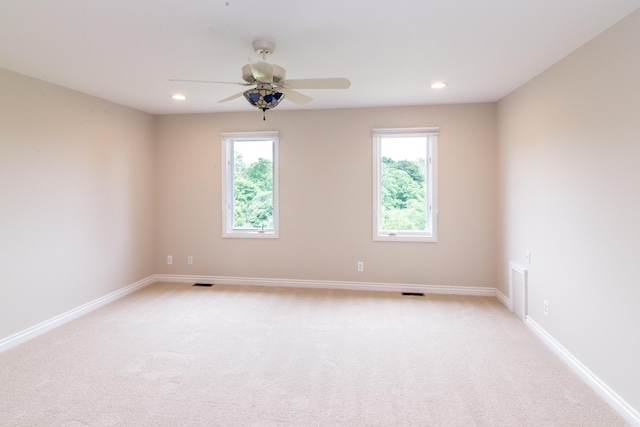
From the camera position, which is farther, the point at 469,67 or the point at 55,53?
the point at 469,67

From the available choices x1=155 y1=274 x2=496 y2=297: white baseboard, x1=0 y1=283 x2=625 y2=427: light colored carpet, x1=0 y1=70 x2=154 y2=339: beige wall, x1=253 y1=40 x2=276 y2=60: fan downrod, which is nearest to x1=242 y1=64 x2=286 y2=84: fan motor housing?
x1=253 y1=40 x2=276 y2=60: fan downrod

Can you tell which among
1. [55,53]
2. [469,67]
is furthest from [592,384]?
[55,53]

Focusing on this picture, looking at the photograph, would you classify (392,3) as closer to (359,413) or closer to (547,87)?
(547,87)

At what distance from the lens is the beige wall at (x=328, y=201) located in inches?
170

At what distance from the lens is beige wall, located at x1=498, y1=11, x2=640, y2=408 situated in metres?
2.03

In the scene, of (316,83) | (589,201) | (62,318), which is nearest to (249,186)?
(62,318)

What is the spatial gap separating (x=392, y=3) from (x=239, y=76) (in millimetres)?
1738

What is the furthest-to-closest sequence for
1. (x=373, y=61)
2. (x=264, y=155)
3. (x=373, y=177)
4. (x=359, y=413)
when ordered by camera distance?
(x=264, y=155), (x=373, y=177), (x=373, y=61), (x=359, y=413)

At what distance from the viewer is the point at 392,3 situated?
1.91 metres

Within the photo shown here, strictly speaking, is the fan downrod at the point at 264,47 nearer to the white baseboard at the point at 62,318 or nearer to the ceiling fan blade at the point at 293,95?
the ceiling fan blade at the point at 293,95

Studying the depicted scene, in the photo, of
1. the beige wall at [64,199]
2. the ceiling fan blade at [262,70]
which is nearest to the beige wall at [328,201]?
the beige wall at [64,199]

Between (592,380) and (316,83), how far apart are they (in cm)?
284

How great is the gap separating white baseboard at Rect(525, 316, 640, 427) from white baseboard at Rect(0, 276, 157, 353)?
182 inches

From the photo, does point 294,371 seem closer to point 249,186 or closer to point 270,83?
point 270,83
